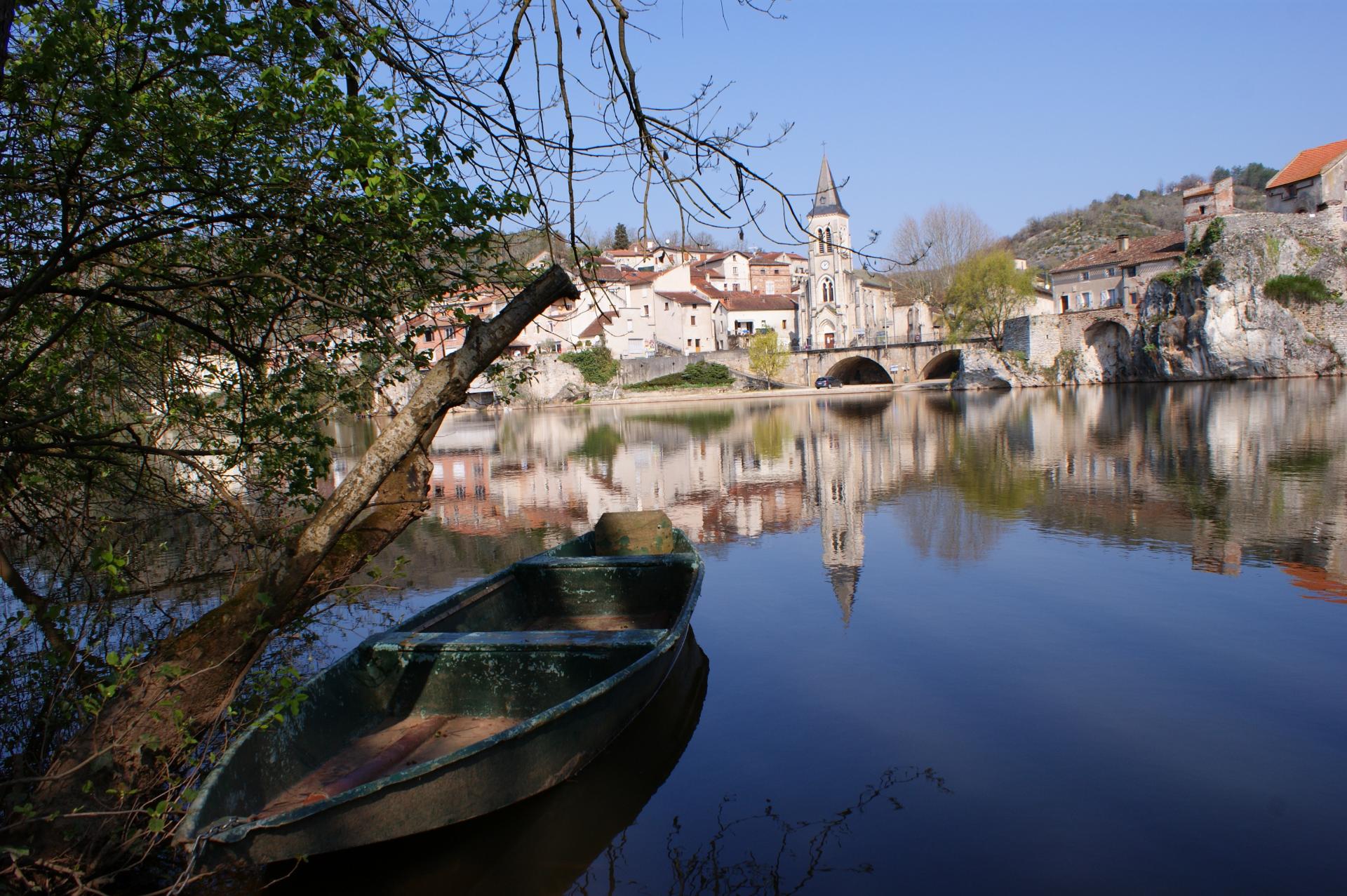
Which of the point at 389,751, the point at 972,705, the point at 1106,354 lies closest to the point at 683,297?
the point at 1106,354

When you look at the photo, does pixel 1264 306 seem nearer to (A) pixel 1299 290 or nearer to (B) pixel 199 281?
(A) pixel 1299 290

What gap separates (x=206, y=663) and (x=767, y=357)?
56881mm

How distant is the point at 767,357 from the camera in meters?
60.2

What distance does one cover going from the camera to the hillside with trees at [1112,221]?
101250mm

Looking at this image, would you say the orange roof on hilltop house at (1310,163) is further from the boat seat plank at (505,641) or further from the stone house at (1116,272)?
the boat seat plank at (505,641)

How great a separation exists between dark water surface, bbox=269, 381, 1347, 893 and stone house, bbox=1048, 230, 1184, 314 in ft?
139

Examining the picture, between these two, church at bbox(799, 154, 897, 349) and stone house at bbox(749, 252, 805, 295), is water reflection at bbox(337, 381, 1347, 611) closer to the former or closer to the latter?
church at bbox(799, 154, 897, 349)

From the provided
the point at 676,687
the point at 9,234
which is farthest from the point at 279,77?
the point at 676,687

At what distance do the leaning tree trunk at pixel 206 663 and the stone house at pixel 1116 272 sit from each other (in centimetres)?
5238

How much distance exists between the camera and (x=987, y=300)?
53.9 m

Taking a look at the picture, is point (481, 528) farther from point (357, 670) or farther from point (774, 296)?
point (774, 296)

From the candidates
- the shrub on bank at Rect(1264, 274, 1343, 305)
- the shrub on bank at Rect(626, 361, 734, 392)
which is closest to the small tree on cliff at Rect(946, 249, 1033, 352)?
the shrub on bank at Rect(1264, 274, 1343, 305)

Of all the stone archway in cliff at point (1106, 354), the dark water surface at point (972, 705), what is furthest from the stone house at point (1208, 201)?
the dark water surface at point (972, 705)

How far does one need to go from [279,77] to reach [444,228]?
3.29ft
